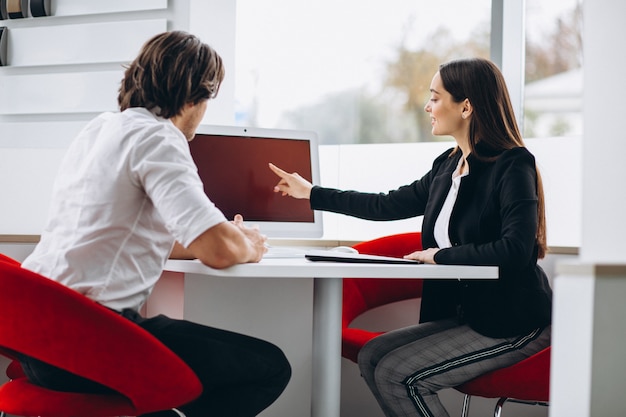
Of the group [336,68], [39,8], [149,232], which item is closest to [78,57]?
[39,8]

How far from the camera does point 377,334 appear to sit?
259 centimetres

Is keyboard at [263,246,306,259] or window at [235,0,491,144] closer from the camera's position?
keyboard at [263,246,306,259]

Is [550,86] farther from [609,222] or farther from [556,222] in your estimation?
[609,222]

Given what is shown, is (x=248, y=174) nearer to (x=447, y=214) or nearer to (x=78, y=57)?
(x=447, y=214)

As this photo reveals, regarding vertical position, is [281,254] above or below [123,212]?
below

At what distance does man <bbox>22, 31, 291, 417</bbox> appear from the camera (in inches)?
63.3

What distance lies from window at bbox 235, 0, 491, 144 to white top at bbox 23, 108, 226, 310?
2425 mm

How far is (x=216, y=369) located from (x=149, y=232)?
0.34 m

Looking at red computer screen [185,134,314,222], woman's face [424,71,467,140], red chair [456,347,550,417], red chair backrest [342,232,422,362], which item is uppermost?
woman's face [424,71,467,140]

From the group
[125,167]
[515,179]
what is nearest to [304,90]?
[515,179]

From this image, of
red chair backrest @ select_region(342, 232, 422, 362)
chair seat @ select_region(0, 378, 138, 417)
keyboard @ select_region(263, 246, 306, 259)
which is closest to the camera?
chair seat @ select_region(0, 378, 138, 417)

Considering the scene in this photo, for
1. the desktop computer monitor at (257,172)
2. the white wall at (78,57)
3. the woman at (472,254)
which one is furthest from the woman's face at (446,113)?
the white wall at (78,57)

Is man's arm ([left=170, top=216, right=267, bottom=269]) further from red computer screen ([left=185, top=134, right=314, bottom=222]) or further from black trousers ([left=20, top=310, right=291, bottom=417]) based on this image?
red computer screen ([left=185, top=134, right=314, bottom=222])

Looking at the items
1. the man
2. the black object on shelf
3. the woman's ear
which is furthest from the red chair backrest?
the black object on shelf
